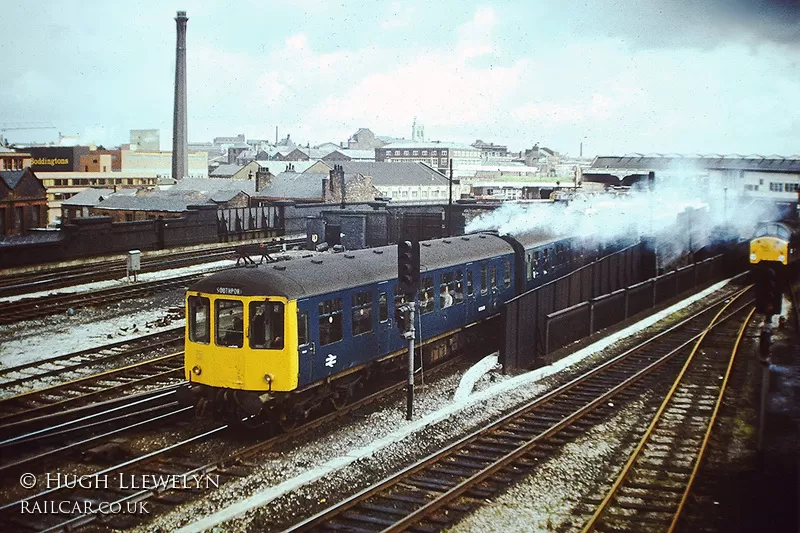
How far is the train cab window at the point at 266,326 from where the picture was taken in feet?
44.7

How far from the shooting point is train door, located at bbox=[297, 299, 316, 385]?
45.5 ft

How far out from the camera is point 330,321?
14.9m

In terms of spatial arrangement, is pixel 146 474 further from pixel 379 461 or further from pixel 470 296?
pixel 470 296

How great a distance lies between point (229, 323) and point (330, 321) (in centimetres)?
203

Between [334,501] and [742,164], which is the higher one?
[742,164]

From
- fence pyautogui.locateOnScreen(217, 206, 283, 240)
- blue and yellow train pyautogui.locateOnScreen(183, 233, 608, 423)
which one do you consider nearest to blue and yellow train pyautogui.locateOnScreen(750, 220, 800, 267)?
blue and yellow train pyautogui.locateOnScreen(183, 233, 608, 423)

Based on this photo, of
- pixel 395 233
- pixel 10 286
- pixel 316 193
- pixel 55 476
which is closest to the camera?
pixel 55 476

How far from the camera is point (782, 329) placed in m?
26.5

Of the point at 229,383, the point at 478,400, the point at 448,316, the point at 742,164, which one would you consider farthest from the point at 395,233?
the point at 742,164

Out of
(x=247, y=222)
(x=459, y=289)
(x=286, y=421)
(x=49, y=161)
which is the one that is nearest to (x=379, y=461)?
(x=286, y=421)

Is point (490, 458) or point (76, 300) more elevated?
point (76, 300)

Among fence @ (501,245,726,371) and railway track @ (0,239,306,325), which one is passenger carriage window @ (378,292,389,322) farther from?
railway track @ (0,239,306,325)

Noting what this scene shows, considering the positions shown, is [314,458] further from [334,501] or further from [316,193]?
[316,193]

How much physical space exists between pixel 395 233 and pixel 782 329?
785 inches
